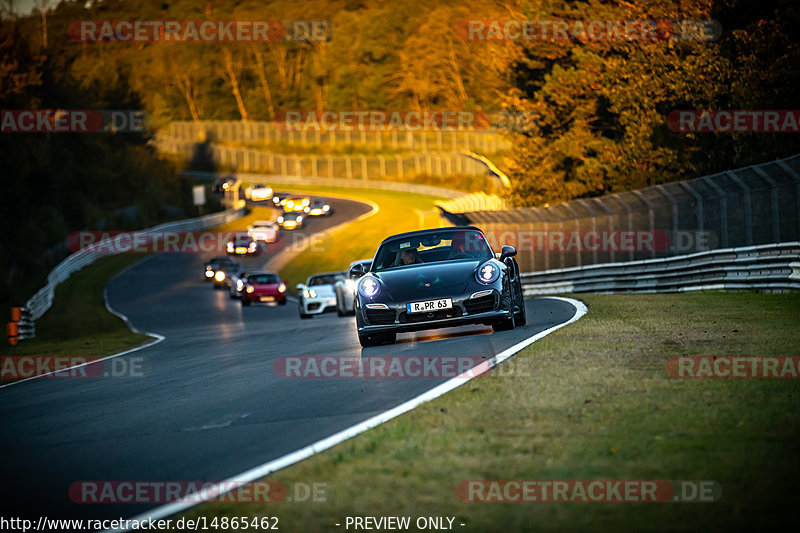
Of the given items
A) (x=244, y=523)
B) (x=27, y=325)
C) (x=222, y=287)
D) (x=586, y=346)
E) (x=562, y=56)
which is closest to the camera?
(x=244, y=523)

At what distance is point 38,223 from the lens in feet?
196

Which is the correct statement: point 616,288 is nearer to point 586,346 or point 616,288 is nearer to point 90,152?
point 586,346

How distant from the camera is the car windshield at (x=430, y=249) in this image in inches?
550

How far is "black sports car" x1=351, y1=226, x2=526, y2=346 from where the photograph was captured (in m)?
12.8

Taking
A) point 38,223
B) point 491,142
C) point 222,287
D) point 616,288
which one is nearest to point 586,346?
point 616,288

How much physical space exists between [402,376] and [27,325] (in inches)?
865

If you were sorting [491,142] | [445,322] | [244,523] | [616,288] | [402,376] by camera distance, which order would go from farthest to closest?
1. [491,142]
2. [616,288]
3. [445,322]
4. [402,376]
5. [244,523]

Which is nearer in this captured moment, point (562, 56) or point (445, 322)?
point (445, 322)

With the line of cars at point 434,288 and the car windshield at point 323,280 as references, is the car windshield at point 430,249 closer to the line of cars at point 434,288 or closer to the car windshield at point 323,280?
the line of cars at point 434,288

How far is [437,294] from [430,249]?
5.24 feet
